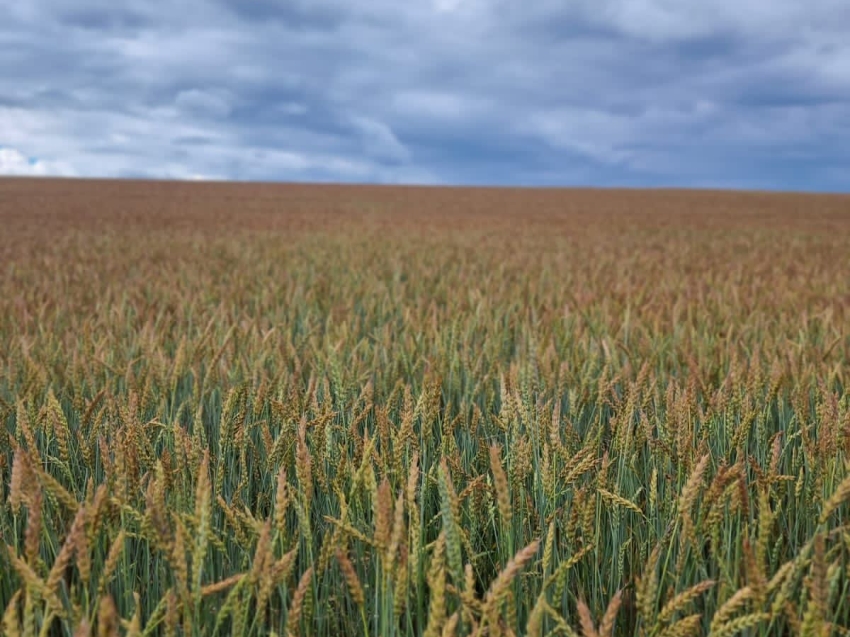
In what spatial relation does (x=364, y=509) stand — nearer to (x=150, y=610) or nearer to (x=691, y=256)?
(x=150, y=610)

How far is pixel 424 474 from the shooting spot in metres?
1.42

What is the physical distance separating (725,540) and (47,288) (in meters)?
4.60

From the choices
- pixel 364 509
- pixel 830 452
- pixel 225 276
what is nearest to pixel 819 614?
pixel 830 452

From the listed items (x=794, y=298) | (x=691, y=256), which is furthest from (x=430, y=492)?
(x=691, y=256)

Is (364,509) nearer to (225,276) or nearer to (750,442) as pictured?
(750,442)

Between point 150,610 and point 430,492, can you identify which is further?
point 430,492

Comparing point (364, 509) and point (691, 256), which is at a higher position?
point (691, 256)

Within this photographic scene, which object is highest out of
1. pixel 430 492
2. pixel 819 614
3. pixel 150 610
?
pixel 819 614

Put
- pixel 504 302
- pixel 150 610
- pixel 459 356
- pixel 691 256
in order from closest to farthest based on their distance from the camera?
pixel 150 610
pixel 459 356
pixel 504 302
pixel 691 256

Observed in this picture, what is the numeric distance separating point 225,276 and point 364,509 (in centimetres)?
443

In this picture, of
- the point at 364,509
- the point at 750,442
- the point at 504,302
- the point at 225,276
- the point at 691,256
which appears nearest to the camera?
the point at 364,509

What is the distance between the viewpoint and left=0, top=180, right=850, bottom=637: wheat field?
37.4 inches

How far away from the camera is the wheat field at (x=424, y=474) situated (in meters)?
0.95

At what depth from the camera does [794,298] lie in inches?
179
